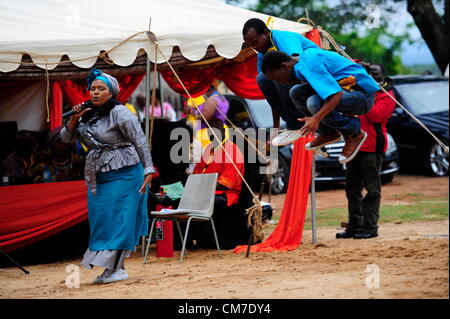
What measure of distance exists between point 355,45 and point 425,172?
22.4 m

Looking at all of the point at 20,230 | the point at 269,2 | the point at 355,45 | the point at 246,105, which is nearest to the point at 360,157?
the point at 20,230

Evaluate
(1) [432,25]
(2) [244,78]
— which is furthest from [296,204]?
(1) [432,25]

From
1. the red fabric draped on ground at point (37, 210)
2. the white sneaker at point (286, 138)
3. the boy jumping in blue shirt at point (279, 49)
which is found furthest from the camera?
the red fabric draped on ground at point (37, 210)

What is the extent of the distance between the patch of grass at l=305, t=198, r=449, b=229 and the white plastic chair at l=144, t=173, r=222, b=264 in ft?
8.75

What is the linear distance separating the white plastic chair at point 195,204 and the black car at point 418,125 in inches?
305

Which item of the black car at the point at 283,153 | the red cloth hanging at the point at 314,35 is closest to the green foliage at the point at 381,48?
the black car at the point at 283,153

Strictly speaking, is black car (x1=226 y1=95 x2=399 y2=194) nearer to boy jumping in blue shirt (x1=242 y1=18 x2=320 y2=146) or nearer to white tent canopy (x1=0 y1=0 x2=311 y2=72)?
white tent canopy (x1=0 y1=0 x2=311 y2=72)

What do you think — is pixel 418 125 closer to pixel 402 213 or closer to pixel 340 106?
pixel 402 213

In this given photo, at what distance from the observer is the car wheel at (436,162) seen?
1596cm

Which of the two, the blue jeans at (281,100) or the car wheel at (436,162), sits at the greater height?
the blue jeans at (281,100)

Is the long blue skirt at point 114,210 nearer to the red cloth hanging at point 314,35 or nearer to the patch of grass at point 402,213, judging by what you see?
the red cloth hanging at point 314,35

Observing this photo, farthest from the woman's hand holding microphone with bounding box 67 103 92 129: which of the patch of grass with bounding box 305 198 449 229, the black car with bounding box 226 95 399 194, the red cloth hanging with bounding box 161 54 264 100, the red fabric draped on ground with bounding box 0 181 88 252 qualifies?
the black car with bounding box 226 95 399 194

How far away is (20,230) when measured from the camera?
29.5ft
